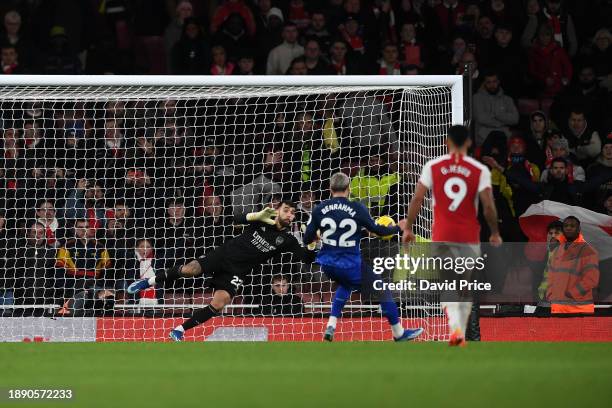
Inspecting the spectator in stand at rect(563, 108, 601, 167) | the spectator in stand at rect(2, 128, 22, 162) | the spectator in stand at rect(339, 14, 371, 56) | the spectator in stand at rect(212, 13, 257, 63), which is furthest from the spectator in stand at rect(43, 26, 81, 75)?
the spectator in stand at rect(563, 108, 601, 167)

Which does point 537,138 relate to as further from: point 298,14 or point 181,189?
point 181,189

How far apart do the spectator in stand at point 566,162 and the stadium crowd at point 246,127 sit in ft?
0.09

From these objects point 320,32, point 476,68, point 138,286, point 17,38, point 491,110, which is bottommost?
point 138,286

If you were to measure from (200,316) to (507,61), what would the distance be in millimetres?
6135

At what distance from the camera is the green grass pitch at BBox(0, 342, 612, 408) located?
6.75 m

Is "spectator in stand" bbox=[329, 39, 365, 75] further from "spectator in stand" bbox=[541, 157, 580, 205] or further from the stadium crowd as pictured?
"spectator in stand" bbox=[541, 157, 580, 205]

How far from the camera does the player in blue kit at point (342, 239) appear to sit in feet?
33.5

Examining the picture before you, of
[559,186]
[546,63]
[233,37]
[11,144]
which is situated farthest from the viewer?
[546,63]

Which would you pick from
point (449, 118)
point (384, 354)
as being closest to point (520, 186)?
point (449, 118)

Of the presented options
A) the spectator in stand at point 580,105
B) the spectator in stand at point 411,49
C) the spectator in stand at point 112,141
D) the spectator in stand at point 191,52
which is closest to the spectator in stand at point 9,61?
the spectator in stand at point 112,141

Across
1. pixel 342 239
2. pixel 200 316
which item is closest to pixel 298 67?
pixel 200 316

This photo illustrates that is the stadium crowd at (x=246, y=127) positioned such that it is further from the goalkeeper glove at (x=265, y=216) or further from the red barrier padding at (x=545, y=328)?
the red barrier padding at (x=545, y=328)

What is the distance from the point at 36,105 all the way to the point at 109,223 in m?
2.14

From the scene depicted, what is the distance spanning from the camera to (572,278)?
1161cm
